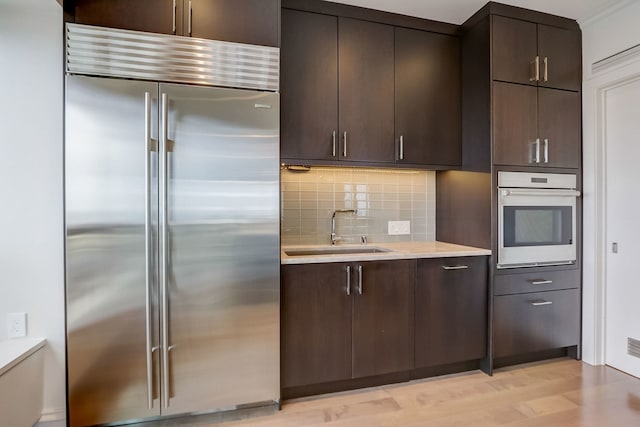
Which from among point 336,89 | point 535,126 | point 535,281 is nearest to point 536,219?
point 535,281

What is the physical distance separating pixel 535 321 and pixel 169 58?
3.00 meters

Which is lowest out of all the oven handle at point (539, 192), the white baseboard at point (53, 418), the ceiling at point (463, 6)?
the white baseboard at point (53, 418)

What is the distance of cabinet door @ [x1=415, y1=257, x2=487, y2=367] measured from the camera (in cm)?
224

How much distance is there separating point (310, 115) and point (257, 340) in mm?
1484

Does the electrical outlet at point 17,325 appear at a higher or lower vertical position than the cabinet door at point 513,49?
lower

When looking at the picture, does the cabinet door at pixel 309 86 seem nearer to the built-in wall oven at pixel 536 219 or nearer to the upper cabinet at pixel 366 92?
the upper cabinet at pixel 366 92

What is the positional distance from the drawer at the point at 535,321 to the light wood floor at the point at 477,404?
21 cm

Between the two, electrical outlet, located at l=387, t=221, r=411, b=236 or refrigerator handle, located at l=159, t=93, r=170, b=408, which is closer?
refrigerator handle, located at l=159, t=93, r=170, b=408

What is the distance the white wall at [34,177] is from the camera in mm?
1683

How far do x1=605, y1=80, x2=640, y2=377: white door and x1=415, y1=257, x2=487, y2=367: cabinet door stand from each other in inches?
39.8

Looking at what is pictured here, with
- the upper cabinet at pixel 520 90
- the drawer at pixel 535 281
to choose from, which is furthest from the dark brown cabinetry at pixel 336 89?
the drawer at pixel 535 281

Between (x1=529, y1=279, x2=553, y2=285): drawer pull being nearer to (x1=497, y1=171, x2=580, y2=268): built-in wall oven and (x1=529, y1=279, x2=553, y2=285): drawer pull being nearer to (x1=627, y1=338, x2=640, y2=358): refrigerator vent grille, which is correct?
(x1=497, y1=171, x2=580, y2=268): built-in wall oven

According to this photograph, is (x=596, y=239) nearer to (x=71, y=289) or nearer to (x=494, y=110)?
(x=494, y=110)

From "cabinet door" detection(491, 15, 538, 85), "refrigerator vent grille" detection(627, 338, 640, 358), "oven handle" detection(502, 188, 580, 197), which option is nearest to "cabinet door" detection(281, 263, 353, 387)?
"oven handle" detection(502, 188, 580, 197)
